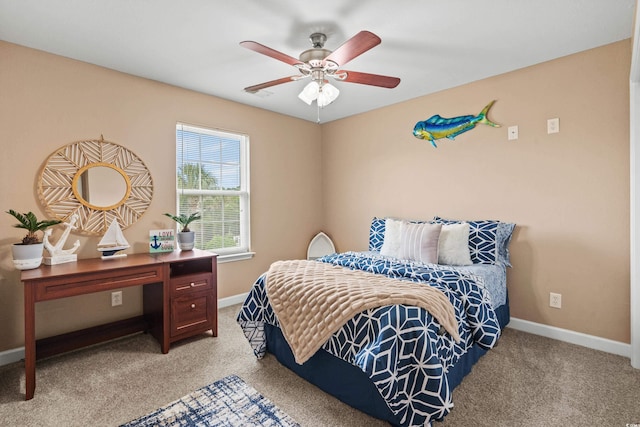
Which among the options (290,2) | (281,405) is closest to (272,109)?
(290,2)

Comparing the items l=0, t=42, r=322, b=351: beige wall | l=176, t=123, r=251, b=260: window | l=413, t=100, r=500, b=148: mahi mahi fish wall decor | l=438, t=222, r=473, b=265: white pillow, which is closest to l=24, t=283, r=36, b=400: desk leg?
l=0, t=42, r=322, b=351: beige wall

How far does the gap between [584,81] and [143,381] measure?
3.95 metres

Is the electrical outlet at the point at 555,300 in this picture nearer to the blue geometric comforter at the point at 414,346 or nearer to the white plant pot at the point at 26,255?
the blue geometric comforter at the point at 414,346

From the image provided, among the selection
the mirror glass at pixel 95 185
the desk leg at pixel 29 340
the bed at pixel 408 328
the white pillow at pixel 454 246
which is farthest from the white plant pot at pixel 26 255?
the white pillow at pixel 454 246

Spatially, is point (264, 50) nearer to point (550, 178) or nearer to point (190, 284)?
point (190, 284)

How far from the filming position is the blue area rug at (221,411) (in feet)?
5.61

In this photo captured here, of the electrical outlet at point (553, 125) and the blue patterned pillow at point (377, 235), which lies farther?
the blue patterned pillow at point (377, 235)

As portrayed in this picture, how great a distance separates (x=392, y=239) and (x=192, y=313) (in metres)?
1.96

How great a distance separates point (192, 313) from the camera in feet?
8.88

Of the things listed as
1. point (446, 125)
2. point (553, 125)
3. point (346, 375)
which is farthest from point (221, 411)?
point (553, 125)

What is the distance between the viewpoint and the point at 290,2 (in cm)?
190

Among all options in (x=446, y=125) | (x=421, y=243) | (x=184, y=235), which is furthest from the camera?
(x=446, y=125)

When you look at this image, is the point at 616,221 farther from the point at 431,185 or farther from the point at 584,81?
the point at 431,185

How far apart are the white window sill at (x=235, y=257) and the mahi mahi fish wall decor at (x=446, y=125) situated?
2370 mm
